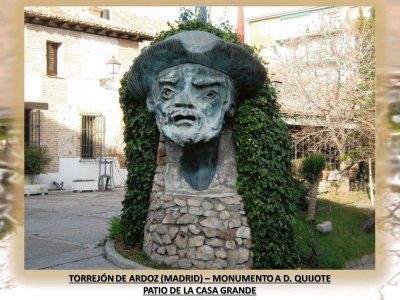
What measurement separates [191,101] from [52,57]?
13270 mm

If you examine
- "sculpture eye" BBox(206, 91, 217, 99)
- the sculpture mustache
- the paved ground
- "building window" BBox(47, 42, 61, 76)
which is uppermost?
"building window" BBox(47, 42, 61, 76)

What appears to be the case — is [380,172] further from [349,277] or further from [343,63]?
[343,63]

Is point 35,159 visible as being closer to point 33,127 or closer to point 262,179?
Answer: point 33,127

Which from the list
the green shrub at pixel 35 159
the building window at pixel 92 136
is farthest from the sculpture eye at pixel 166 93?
the building window at pixel 92 136

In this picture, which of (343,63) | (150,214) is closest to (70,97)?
(343,63)

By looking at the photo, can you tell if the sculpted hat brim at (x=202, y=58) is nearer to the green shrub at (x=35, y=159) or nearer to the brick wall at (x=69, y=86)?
the green shrub at (x=35, y=159)

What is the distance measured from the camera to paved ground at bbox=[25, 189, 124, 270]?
538cm

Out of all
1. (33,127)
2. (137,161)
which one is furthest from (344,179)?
(33,127)

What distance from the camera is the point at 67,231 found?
7.43 m

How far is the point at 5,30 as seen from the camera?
3.15 meters

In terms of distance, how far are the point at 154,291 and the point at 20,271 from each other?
1.09 meters

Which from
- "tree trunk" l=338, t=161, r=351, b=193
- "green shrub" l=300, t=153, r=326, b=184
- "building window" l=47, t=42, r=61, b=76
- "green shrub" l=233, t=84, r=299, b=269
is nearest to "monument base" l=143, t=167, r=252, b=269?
"green shrub" l=233, t=84, r=299, b=269

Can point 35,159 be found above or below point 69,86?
below

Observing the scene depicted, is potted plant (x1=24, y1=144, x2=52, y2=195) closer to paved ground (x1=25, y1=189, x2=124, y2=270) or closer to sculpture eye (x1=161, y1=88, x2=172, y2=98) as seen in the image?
paved ground (x1=25, y1=189, x2=124, y2=270)
